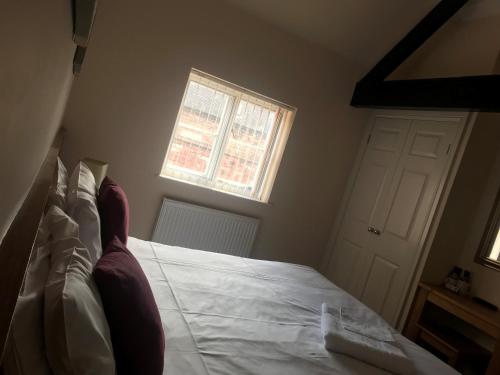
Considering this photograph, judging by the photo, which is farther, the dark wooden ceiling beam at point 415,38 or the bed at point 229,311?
the dark wooden ceiling beam at point 415,38

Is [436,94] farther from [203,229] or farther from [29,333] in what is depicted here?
[29,333]

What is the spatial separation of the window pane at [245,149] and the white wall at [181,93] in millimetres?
173

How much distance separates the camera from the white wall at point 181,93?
3090mm

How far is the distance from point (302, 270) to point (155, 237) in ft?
4.64

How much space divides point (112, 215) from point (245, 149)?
2175mm

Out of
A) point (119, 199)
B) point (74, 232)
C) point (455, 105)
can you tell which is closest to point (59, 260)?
point (74, 232)

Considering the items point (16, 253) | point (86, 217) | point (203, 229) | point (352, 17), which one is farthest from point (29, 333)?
point (352, 17)

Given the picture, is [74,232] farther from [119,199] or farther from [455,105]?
[455,105]

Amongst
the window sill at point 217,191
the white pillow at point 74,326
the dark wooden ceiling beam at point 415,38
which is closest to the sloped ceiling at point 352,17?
the dark wooden ceiling beam at point 415,38

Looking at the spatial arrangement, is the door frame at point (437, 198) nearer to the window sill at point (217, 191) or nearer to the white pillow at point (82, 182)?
the window sill at point (217, 191)

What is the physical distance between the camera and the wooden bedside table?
2.61 meters

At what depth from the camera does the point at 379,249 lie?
3.55 metres

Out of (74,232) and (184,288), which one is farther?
(184,288)

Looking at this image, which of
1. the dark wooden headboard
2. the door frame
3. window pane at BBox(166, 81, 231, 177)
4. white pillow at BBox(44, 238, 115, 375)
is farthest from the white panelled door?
the dark wooden headboard
